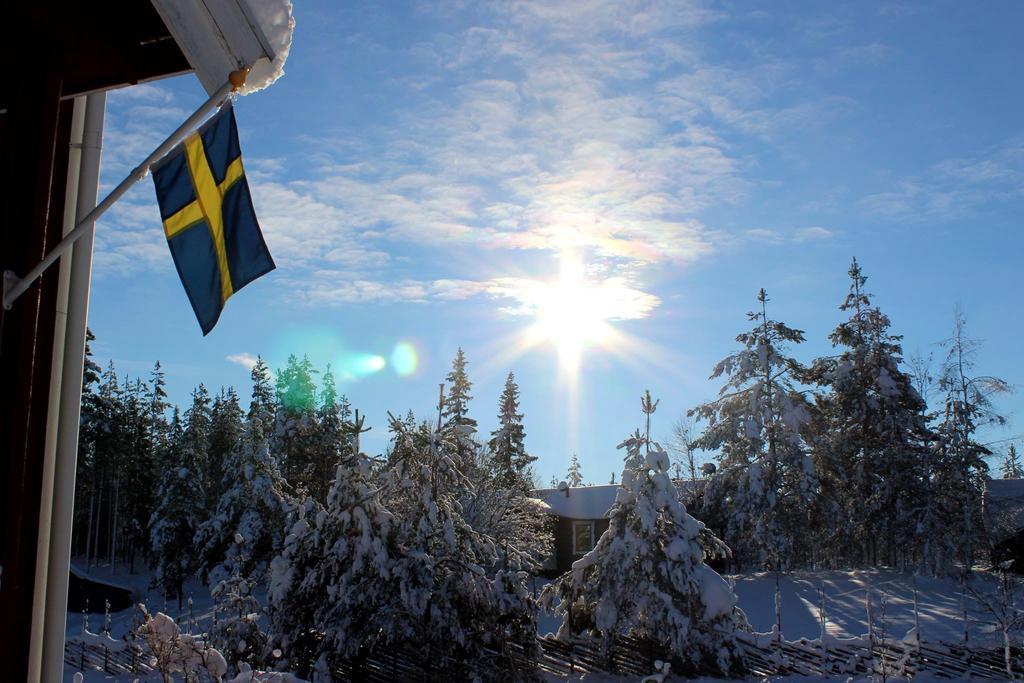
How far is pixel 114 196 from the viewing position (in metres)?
3.98

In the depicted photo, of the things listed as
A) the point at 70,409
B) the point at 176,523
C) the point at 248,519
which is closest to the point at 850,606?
the point at 248,519

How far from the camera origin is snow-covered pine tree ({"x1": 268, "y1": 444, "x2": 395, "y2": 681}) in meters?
17.1

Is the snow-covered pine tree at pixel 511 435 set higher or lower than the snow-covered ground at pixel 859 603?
higher

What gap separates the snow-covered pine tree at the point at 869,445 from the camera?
118 feet

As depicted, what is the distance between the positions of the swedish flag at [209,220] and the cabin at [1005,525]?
113ft

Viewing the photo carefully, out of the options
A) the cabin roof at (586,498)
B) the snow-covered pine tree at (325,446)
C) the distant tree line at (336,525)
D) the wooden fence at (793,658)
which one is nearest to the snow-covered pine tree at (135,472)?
the distant tree line at (336,525)

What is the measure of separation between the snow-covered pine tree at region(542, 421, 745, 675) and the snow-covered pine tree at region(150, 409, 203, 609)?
2775 cm

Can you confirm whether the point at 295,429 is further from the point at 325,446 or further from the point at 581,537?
the point at 581,537

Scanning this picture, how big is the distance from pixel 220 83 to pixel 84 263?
1208mm

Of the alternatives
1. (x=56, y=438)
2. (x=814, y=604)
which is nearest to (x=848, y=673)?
(x=814, y=604)

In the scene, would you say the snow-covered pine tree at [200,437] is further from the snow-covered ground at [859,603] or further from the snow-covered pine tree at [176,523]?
the snow-covered ground at [859,603]

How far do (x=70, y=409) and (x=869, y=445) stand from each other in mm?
38626

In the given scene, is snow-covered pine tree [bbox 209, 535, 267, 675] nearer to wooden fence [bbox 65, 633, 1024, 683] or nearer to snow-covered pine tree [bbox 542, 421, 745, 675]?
wooden fence [bbox 65, 633, 1024, 683]

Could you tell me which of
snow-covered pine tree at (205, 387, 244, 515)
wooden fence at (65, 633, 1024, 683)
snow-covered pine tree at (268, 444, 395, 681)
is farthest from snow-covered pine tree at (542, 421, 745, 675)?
snow-covered pine tree at (205, 387, 244, 515)
